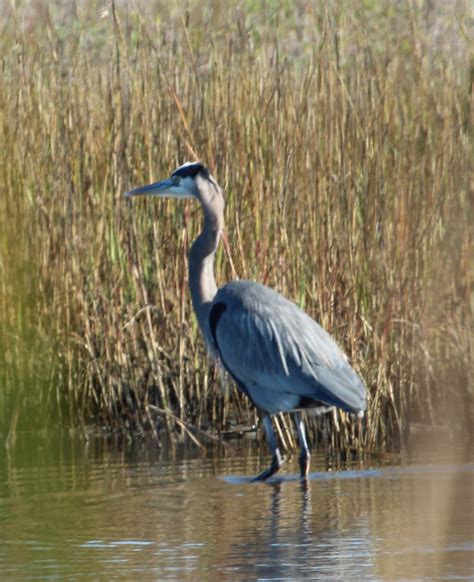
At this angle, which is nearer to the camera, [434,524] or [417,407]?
[434,524]

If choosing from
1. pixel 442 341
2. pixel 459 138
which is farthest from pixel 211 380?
pixel 459 138

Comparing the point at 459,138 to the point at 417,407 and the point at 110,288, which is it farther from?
the point at 110,288

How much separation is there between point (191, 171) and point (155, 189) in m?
0.17

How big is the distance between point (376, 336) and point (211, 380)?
0.82 metres

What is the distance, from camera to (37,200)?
6.38 meters

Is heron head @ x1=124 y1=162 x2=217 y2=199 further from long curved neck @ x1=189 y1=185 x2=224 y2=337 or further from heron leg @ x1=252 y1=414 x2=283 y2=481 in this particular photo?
heron leg @ x1=252 y1=414 x2=283 y2=481

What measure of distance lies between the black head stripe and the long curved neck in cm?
13

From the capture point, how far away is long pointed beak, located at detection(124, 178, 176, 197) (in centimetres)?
598

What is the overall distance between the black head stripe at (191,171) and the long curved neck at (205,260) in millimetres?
126

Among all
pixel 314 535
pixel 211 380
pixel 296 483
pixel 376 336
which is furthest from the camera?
pixel 211 380

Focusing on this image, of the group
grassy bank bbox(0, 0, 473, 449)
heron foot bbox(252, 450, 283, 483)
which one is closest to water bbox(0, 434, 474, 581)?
heron foot bbox(252, 450, 283, 483)

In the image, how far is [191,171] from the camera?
19.6ft

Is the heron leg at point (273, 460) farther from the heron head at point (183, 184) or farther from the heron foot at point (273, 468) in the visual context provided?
the heron head at point (183, 184)

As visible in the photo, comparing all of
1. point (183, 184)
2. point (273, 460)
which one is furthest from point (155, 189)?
point (273, 460)
